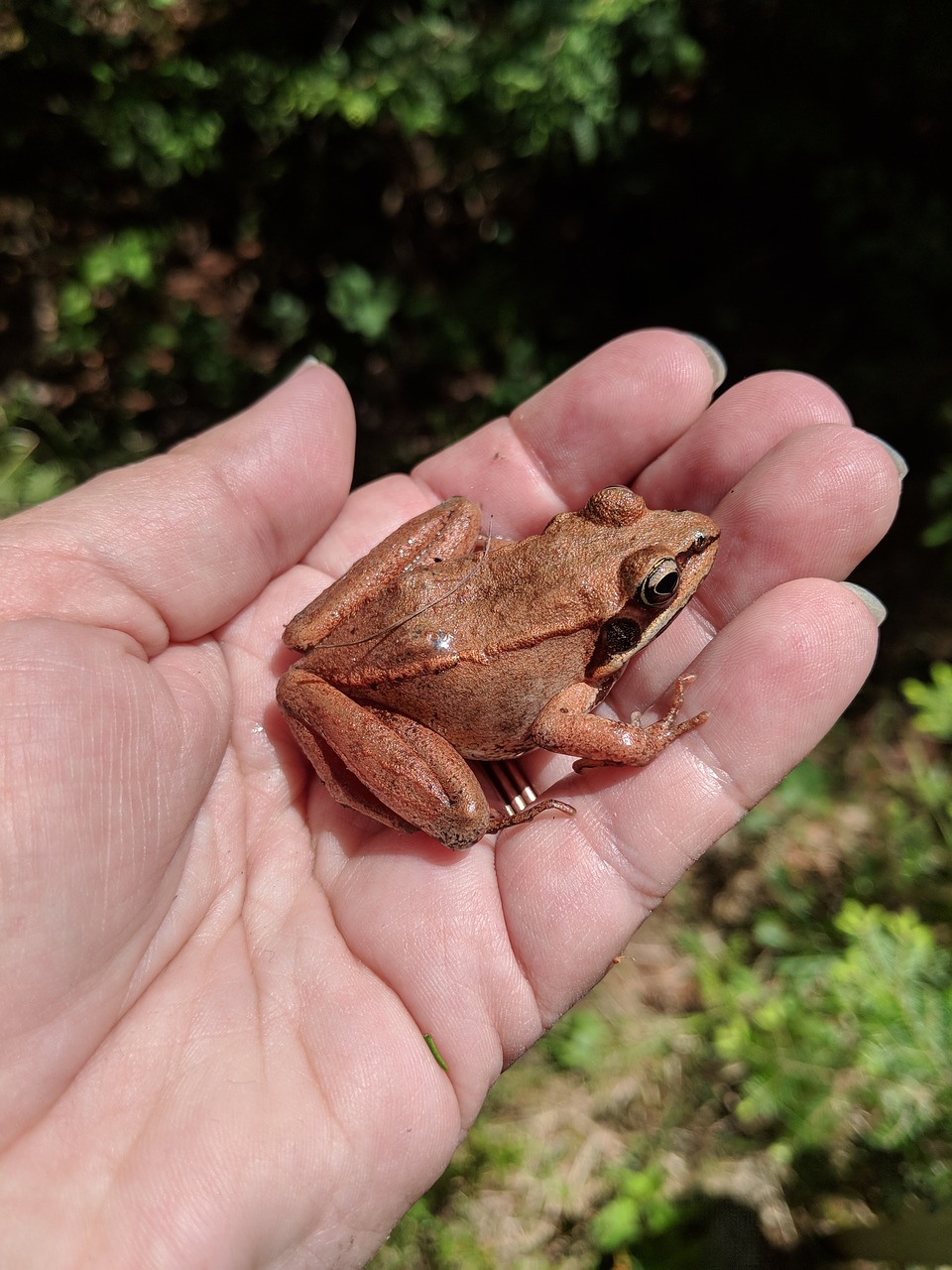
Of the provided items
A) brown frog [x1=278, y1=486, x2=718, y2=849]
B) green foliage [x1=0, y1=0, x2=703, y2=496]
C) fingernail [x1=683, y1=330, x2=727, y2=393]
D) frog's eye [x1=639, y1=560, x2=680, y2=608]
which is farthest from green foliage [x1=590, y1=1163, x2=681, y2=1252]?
green foliage [x1=0, y1=0, x2=703, y2=496]

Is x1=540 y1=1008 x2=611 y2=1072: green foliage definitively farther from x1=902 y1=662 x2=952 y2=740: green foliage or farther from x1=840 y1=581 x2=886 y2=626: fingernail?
x1=840 y1=581 x2=886 y2=626: fingernail

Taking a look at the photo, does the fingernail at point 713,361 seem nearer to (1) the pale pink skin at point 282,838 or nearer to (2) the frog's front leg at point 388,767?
(1) the pale pink skin at point 282,838

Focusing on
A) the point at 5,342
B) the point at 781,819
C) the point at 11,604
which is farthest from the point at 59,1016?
the point at 5,342

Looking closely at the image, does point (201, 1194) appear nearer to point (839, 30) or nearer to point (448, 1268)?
point (448, 1268)

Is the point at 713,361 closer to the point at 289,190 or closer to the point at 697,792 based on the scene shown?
the point at 697,792

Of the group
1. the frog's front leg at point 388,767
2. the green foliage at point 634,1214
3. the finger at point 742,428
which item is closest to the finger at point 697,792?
the frog's front leg at point 388,767
